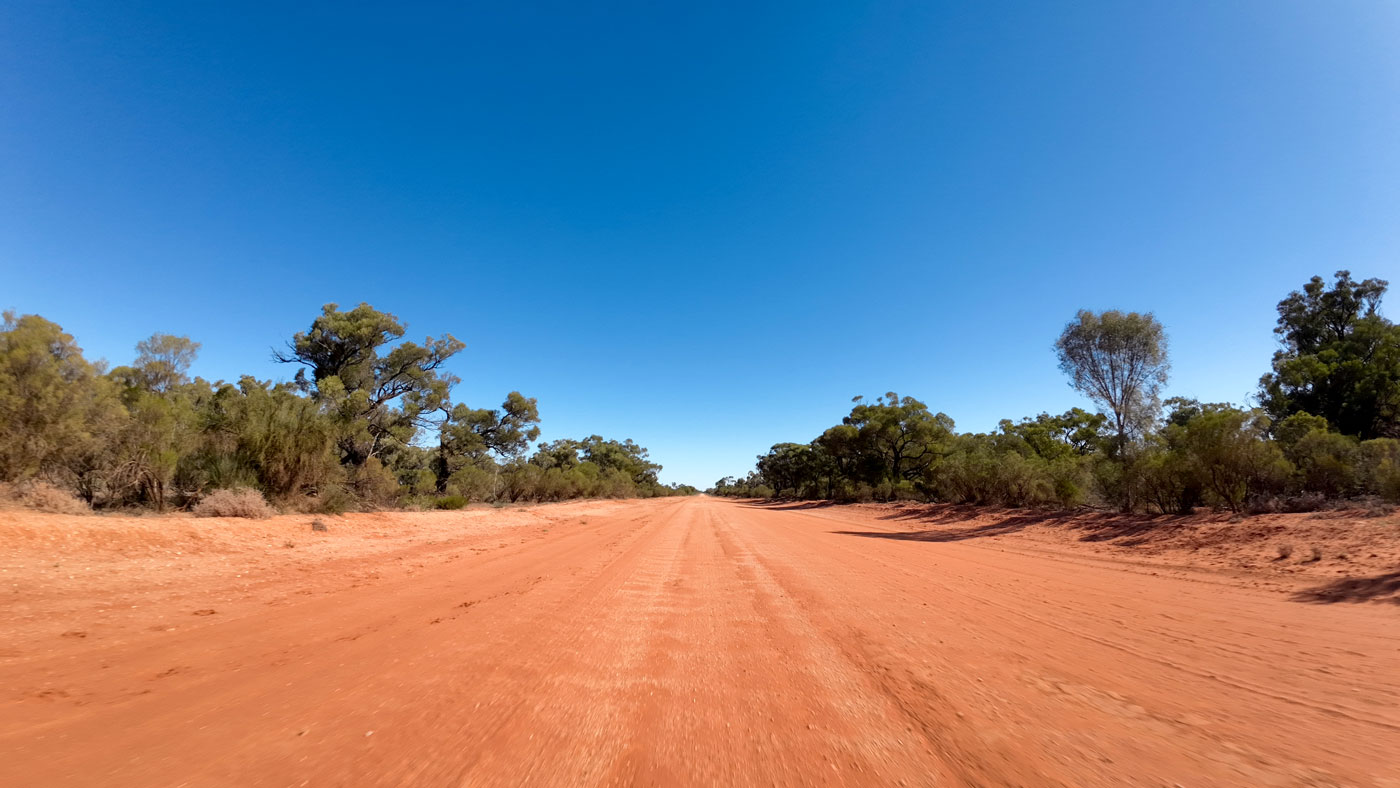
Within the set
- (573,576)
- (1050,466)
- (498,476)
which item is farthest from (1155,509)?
(498,476)

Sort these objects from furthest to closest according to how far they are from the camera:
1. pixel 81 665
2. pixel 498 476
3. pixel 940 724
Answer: pixel 498 476
pixel 81 665
pixel 940 724

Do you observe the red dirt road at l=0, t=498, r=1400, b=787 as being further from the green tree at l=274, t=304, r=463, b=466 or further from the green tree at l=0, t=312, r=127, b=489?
the green tree at l=274, t=304, r=463, b=466

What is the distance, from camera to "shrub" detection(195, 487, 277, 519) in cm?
1182

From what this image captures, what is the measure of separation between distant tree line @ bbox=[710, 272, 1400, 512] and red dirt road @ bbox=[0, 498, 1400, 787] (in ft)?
34.0

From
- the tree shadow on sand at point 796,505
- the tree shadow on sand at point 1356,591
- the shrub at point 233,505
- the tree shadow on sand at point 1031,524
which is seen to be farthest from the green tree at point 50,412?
the tree shadow on sand at point 796,505

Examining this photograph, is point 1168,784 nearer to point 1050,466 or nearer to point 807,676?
point 807,676

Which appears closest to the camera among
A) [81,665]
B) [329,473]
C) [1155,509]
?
[81,665]

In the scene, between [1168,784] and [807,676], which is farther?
[807,676]

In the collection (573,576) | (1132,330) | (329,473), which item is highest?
(1132,330)

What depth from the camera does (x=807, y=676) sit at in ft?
12.3

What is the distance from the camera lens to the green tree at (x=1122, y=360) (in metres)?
22.5

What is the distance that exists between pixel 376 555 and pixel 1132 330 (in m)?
30.2

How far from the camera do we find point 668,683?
3.55 meters

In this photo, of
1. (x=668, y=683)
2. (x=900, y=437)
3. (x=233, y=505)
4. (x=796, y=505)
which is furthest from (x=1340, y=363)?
(x=233, y=505)
